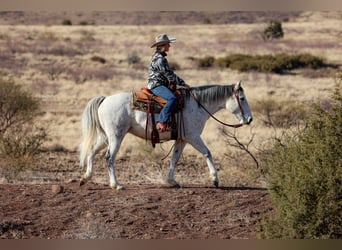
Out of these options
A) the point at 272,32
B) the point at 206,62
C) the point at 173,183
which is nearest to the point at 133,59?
the point at 206,62

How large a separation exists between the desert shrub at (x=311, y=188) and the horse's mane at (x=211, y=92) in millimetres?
2785

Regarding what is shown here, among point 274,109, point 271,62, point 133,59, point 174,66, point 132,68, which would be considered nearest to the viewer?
point 274,109

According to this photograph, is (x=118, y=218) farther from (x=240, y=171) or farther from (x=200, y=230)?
(x=240, y=171)

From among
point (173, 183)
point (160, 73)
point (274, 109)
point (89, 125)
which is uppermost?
point (160, 73)

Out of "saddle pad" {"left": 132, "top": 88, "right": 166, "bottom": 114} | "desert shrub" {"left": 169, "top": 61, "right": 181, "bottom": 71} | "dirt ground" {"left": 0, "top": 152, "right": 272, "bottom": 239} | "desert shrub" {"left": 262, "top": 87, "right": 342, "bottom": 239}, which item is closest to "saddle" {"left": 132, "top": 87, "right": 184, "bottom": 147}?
"saddle pad" {"left": 132, "top": 88, "right": 166, "bottom": 114}

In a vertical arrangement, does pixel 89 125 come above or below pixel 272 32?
above

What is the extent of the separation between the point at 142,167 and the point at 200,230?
735cm

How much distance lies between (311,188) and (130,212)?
9.05 ft

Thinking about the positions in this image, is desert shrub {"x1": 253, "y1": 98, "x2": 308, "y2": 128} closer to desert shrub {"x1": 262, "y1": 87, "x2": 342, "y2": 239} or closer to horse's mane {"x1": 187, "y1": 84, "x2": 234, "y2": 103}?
horse's mane {"x1": 187, "y1": 84, "x2": 234, "y2": 103}

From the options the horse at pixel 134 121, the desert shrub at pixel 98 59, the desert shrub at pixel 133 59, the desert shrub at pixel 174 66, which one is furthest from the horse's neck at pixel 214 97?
the desert shrub at pixel 98 59

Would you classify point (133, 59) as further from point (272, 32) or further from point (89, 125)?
point (89, 125)

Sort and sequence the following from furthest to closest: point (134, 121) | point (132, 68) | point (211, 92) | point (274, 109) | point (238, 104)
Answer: point (132, 68), point (274, 109), point (238, 104), point (211, 92), point (134, 121)

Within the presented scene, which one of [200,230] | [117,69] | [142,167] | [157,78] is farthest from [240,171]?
[117,69]

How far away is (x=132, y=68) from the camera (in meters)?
41.0
